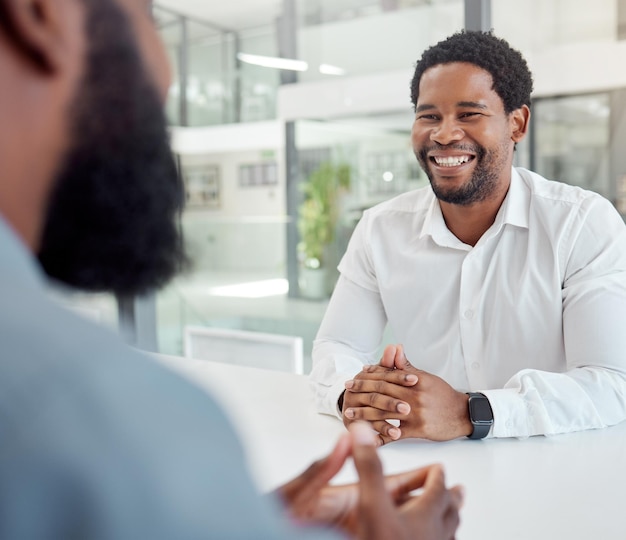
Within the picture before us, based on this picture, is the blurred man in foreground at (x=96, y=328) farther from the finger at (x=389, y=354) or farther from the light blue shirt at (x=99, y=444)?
the finger at (x=389, y=354)

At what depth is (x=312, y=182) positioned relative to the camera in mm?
4191

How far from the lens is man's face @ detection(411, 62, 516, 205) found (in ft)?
6.23

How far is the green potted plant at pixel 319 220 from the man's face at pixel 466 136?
2.13 metres

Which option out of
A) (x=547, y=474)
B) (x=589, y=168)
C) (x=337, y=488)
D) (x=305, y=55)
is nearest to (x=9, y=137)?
(x=337, y=488)

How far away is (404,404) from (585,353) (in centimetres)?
54

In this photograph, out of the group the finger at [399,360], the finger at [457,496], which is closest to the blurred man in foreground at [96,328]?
the finger at [457,496]

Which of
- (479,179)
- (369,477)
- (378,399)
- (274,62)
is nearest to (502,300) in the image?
(479,179)

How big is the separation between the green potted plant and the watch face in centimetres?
278

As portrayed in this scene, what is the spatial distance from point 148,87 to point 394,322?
5.39 ft

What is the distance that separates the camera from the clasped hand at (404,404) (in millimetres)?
1344

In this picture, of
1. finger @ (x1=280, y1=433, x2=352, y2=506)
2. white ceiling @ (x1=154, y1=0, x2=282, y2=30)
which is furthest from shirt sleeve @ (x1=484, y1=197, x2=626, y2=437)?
white ceiling @ (x1=154, y1=0, x2=282, y2=30)

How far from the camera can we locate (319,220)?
417 cm

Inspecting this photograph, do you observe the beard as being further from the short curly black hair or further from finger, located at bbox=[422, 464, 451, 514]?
finger, located at bbox=[422, 464, 451, 514]

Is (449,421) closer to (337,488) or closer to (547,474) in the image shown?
(547,474)
